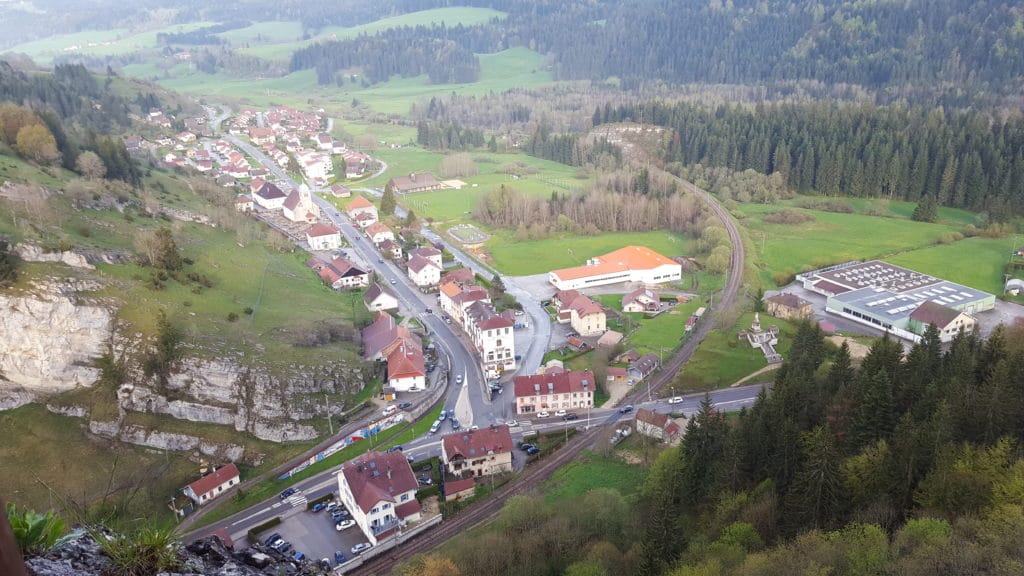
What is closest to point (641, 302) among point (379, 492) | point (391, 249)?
point (391, 249)

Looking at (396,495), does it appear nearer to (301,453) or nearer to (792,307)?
(301,453)

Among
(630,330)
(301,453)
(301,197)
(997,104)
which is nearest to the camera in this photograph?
(301,453)

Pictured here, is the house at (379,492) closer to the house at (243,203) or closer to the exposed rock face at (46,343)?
the exposed rock face at (46,343)

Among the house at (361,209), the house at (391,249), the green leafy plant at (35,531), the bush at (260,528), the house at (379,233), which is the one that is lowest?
the bush at (260,528)

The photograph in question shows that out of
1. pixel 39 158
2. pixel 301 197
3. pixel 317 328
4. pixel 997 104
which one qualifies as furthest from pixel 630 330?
pixel 997 104

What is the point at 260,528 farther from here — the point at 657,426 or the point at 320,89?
the point at 320,89

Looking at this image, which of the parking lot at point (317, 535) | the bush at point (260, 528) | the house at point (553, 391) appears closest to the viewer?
the parking lot at point (317, 535)

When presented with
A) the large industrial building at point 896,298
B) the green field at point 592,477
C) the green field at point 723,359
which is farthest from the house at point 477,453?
the large industrial building at point 896,298
